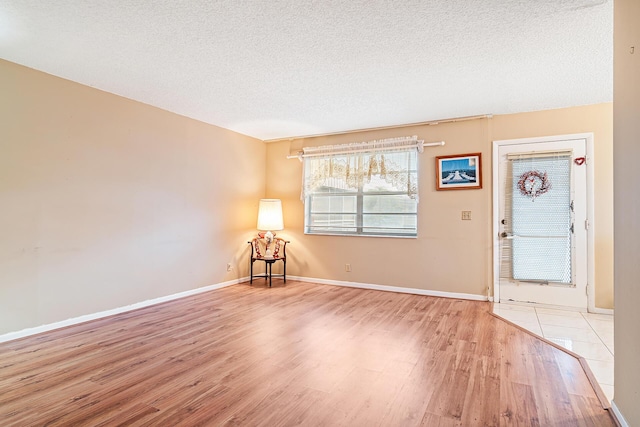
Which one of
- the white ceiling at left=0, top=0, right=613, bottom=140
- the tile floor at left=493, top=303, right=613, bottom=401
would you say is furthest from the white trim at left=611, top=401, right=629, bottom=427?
the white ceiling at left=0, top=0, right=613, bottom=140

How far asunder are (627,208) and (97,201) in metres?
4.35

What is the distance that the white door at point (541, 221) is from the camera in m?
3.92

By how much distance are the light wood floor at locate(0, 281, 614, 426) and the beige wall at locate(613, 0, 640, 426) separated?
31 centimetres

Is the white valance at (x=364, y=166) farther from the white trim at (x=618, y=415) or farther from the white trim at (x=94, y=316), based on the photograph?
the white trim at (x=618, y=415)

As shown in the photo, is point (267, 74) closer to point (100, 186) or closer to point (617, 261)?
point (100, 186)

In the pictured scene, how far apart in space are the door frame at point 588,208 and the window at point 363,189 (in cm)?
101

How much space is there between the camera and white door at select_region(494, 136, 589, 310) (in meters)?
3.92

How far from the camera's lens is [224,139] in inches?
202

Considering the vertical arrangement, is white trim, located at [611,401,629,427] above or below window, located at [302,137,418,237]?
below

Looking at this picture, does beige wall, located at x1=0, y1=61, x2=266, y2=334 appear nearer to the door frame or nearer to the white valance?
the white valance

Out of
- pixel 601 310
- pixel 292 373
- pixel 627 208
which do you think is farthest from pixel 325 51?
pixel 601 310

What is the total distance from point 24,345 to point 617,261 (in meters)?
4.32

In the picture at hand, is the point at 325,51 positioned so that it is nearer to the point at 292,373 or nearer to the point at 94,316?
the point at 292,373

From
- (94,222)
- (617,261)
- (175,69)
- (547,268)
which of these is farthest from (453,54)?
(94,222)
